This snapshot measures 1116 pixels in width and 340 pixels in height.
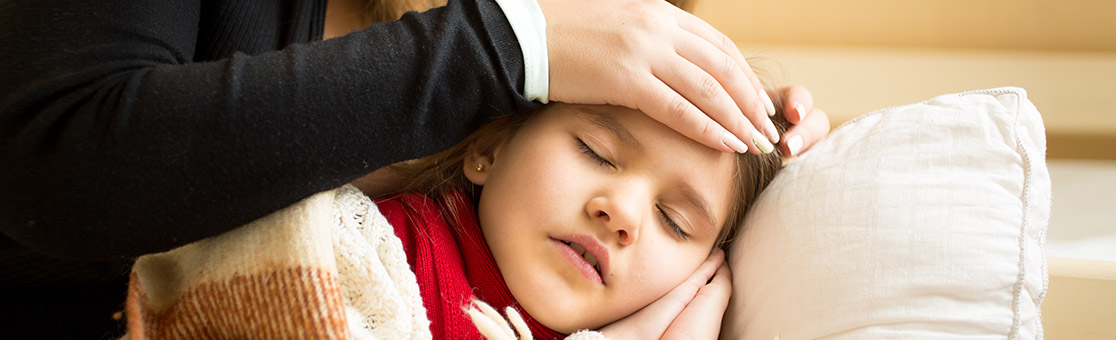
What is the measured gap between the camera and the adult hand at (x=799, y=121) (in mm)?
951

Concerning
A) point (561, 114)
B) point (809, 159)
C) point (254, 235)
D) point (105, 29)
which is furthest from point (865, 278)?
point (105, 29)

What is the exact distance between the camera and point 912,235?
31.3 inches

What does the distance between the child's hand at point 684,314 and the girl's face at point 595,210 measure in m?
0.02

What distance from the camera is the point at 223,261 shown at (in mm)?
717

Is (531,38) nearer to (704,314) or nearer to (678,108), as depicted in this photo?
(678,108)

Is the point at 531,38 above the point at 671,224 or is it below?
above

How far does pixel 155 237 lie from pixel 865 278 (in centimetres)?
68

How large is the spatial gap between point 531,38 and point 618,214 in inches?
8.2

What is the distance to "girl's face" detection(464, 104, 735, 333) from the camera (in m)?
0.83

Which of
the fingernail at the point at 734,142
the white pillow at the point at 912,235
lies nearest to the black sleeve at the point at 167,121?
the fingernail at the point at 734,142

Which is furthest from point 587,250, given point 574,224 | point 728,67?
point 728,67

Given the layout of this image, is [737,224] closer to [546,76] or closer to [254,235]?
[546,76]

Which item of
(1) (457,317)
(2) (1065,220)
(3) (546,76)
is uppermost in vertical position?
(3) (546,76)

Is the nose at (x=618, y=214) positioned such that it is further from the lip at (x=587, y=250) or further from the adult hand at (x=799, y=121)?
the adult hand at (x=799, y=121)
